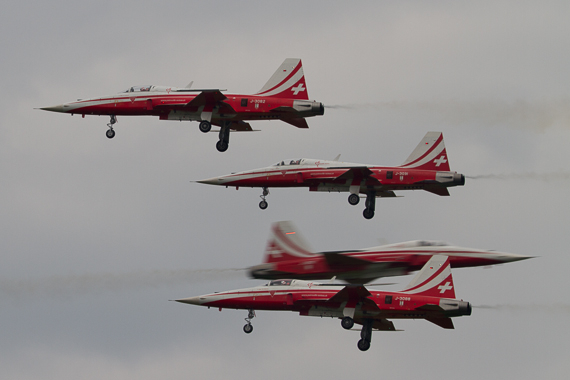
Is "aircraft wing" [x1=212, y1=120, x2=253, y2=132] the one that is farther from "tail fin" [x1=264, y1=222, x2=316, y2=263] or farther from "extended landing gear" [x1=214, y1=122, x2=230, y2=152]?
"tail fin" [x1=264, y1=222, x2=316, y2=263]

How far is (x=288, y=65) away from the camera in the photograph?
254 feet

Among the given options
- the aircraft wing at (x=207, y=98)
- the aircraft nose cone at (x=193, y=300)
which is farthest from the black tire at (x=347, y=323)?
the aircraft wing at (x=207, y=98)

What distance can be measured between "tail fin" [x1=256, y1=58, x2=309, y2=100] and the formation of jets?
0.06 m

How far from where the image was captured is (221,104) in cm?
7638

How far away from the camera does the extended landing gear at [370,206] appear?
7938cm

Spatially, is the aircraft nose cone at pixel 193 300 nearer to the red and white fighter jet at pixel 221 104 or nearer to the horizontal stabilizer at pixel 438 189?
the red and white fighter jet at pixel 221 104

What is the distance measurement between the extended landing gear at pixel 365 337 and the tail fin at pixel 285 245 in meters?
8.86

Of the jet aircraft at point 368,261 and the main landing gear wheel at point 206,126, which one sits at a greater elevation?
the main landing gear wheel at point 206,126

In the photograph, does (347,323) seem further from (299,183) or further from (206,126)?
(206,126)

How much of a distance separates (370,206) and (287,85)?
31.4 feet

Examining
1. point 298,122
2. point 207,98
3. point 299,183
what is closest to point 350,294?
point 299,183

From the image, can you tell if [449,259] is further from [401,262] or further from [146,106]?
[146,106]

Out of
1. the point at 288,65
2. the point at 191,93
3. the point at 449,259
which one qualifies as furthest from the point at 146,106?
the point at 449,259

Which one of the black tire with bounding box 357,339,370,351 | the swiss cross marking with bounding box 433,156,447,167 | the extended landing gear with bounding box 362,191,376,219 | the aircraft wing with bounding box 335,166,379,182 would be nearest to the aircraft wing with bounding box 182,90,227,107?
the aircraft wing with bounding box 335,166,379,182
